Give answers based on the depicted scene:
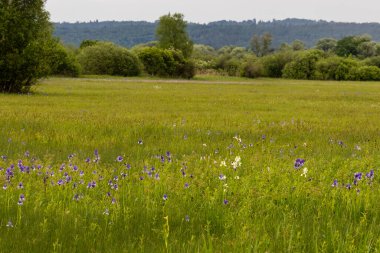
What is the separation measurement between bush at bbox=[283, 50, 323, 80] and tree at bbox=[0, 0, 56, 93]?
74.8 meters

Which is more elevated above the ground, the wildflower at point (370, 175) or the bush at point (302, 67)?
the wildflower at point (370, 175)

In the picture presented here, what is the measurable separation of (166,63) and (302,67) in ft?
112

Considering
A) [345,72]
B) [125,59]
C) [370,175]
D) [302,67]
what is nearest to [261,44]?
[302,67]

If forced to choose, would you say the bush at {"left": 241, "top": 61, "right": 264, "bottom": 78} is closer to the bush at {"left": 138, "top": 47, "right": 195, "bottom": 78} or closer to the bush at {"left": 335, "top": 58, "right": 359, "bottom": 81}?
the bush at {"left": 138, "top": 47, "right": 195, "bottom": 78}

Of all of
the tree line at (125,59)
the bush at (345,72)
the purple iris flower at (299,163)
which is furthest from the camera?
the bush at (345,72)

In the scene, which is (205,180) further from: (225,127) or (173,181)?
(225,127)

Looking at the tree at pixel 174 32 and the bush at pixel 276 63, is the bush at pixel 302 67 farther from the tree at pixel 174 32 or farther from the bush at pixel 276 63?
the tree at pixel 174 32

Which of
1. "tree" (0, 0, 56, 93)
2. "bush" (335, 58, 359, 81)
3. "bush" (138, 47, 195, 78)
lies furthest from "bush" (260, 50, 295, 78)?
"tree" (0, 0, 56, 93)

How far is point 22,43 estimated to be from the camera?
27094mm

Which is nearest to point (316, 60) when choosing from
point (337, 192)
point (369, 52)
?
point (369, 52)

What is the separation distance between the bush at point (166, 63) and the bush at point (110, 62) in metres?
2.81

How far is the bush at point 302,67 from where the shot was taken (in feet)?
312


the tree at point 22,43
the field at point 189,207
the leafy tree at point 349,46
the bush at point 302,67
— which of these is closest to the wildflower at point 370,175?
the field at point 189,207

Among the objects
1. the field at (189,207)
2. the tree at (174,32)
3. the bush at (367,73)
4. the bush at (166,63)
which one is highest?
the tree at (174,32)
